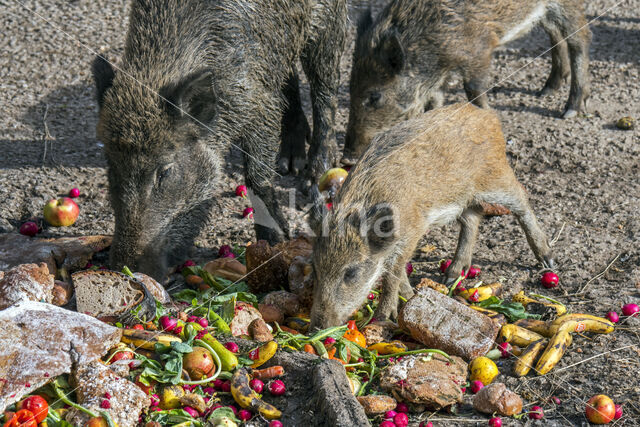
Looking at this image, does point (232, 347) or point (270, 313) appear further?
point (270, 313)

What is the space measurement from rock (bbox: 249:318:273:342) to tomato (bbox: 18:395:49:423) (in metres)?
1.12

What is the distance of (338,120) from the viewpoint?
291 inches

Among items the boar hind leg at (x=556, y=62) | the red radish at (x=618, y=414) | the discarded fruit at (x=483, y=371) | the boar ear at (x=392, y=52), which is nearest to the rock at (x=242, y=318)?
the discarded fruit at (x=483, y=371)

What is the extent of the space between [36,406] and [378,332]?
1898 mm

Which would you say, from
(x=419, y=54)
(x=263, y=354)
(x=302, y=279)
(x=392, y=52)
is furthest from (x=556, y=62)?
(x=263, y=354)

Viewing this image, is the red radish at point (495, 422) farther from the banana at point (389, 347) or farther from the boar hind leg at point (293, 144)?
the boar hind leg at point (293, 144)

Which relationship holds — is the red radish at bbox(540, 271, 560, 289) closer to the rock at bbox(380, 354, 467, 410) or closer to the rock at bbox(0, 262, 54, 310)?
the rock at bbox(380, 354, 467, 410)

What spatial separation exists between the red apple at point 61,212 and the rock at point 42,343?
A: 1.96 meters

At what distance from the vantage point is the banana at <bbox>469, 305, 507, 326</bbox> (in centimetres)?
423

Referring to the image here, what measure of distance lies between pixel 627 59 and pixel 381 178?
4952mm

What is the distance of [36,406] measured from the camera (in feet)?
10.3

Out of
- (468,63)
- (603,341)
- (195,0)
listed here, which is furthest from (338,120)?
(603,341)

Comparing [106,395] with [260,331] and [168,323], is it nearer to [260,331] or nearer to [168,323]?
[168,323]

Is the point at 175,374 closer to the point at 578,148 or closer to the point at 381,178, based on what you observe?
the point at 381,178
